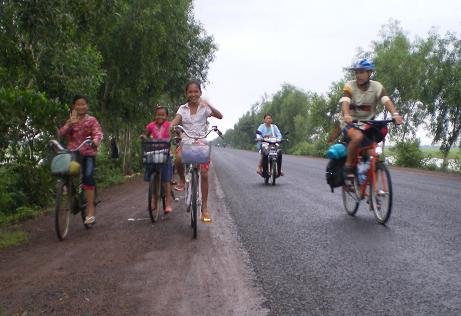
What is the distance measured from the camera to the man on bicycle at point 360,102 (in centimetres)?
664

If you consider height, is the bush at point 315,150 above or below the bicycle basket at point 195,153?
below

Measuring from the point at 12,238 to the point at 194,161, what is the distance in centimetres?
287

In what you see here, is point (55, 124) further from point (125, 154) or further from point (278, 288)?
point (125, 154)

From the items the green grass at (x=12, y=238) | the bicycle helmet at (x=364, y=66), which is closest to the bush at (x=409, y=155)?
the bicycle helmet at (x=364, y=66)

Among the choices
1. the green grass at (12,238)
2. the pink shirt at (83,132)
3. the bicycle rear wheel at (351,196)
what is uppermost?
the pink shirt at (83,132)

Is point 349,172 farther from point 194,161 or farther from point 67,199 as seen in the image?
point 67,199

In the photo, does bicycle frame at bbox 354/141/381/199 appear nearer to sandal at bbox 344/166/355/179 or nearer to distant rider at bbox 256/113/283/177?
sandal at bbox 344/166/355/179

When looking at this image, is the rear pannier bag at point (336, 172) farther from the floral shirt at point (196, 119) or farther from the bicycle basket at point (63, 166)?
the bicycle basket at point (63, 166)

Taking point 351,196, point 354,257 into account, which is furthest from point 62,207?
point 351,196

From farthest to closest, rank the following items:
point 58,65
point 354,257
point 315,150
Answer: point 315,150 < point 58,65 < point 354,257

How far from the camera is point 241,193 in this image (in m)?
11.3

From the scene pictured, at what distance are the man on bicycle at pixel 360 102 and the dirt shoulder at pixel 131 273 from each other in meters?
2.16

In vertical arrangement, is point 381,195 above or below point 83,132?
below

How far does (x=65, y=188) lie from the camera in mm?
6723
